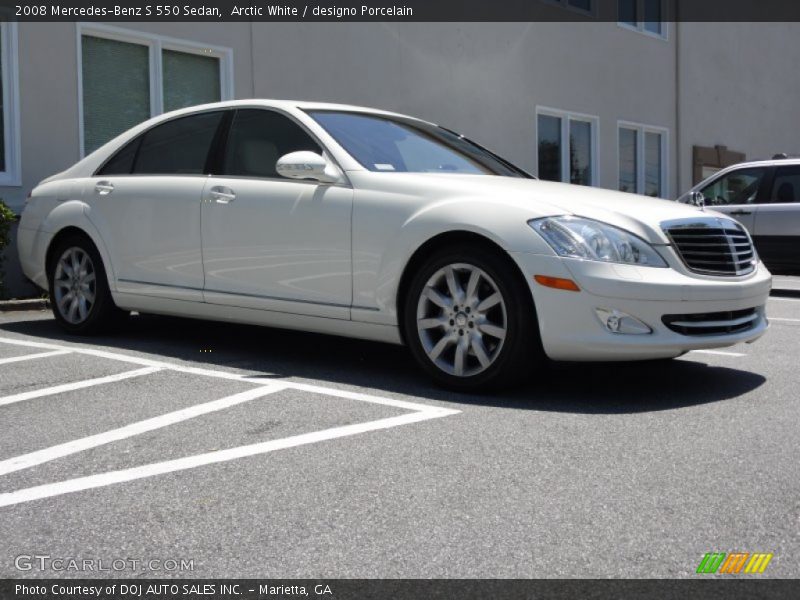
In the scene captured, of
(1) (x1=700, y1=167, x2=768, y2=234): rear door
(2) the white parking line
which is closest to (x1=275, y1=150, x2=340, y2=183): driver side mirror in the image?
(2) the white parking line

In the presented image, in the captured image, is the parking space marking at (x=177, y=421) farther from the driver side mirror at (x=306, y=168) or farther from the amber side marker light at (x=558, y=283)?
the driver side mirror at (x=306, y=168)

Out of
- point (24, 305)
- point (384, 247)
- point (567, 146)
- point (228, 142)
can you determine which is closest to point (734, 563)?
point (384, 247)

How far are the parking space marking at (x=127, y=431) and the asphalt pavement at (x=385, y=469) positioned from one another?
0.02m

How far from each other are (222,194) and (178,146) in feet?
2.53

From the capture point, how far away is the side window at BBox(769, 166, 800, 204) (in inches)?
480

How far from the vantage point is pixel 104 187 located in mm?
7109

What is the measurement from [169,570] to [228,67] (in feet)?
31.6

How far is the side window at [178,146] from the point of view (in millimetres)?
6762

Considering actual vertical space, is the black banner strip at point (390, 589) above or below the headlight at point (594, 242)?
below

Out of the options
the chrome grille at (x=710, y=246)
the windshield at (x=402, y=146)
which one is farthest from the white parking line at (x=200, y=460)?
the windshield at (x=402, y=146)
